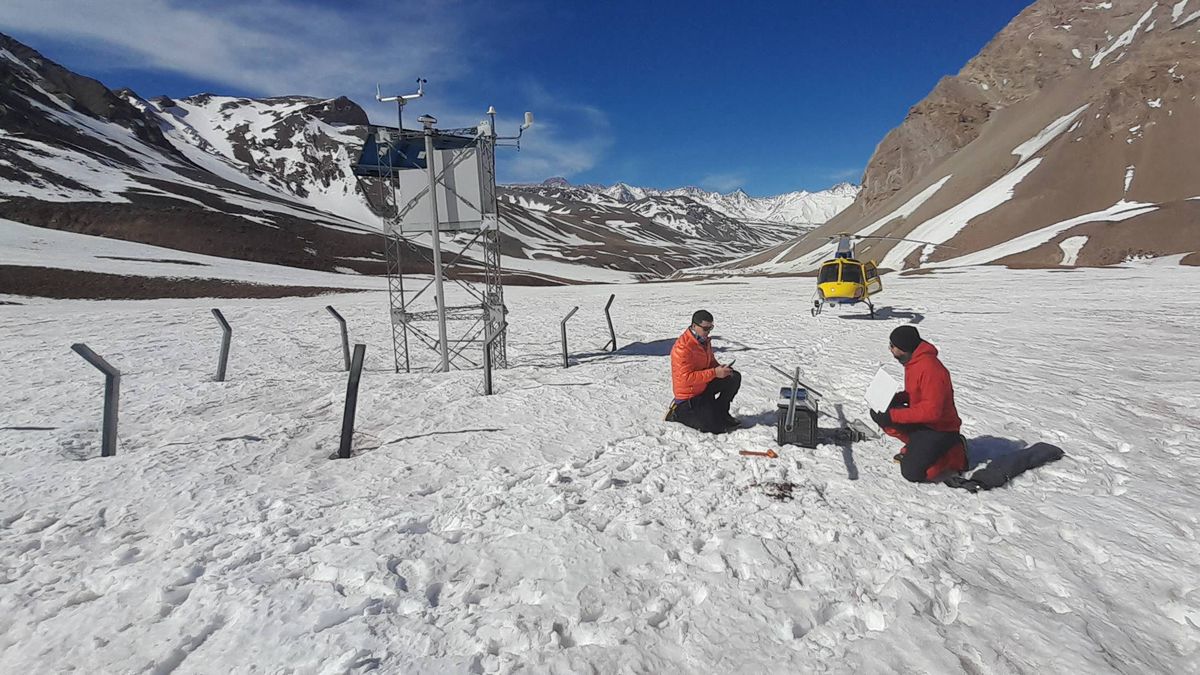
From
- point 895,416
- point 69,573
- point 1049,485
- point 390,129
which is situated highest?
point 390,129

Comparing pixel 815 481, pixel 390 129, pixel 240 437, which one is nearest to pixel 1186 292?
pixel 815 481

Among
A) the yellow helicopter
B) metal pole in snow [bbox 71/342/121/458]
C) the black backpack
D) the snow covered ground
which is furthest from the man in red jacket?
the yellow helicopter

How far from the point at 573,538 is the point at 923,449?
12.7 feet

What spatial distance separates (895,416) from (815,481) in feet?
3.72

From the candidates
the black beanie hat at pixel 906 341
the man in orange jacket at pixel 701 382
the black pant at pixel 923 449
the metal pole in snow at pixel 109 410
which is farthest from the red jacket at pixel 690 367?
the metal pole in snow at pixel 109 410

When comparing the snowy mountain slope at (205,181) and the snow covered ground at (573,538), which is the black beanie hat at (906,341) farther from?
the snowy mountain slope at (205,181)

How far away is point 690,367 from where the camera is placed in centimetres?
712

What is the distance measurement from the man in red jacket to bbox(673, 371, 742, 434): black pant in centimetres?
210

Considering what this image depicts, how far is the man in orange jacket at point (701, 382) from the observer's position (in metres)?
7.05

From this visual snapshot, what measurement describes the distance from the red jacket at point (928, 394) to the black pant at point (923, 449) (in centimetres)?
9

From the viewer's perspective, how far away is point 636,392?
9648 millimetres

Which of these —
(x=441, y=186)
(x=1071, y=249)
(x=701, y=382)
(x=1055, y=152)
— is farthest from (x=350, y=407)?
(x=1055, y=152)

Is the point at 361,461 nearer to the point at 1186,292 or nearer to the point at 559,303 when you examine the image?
the point at 559,303

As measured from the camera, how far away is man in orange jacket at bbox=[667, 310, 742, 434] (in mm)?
7047
